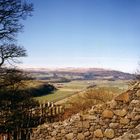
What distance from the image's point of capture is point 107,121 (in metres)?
10.1

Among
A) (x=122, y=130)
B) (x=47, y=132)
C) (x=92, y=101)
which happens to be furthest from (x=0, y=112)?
(x=122, y=130)

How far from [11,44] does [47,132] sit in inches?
385

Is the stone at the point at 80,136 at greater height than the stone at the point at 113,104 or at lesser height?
lesser

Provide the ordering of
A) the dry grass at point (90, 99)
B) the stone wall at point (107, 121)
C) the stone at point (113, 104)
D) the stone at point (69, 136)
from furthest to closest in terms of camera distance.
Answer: the dry grass at point (90, 99), the stone at point (69, 136), the stone at point (113, 104), the stone wall at point (107, 121)

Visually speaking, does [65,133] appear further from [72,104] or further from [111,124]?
[72,104]

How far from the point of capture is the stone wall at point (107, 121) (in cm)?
966

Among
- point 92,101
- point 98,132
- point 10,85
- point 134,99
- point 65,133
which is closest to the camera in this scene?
point 134,99

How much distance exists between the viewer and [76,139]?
35.3 feet

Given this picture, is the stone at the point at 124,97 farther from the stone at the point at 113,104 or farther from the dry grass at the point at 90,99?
the dry grass at the point at 90,99

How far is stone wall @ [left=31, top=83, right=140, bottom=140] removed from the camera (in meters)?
9.66

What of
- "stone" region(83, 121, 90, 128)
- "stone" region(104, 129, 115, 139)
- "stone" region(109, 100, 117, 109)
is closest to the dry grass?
"stone" region(83, 121, 90, 128)

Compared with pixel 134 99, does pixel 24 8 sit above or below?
above

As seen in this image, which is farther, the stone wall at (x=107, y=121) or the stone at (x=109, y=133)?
the stone at (x=109, y=133)

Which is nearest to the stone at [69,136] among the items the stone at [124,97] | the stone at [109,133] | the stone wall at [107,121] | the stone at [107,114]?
the stone wall at [107,121]
